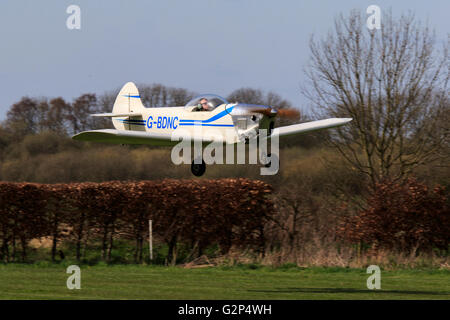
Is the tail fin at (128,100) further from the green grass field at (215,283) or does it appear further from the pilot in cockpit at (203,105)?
the green grass field at (215,283)

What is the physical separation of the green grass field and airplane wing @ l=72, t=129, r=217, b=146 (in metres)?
3.24

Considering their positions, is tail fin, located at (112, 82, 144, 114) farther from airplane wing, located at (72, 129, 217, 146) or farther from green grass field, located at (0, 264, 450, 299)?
green grass field, located at (0, 264, 450, 299)

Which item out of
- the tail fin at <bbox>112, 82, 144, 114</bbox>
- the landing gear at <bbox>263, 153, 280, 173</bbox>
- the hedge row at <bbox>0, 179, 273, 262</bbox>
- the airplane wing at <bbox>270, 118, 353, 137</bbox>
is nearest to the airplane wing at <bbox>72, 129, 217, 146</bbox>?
the landing gear at <bbox>263, 153, 280, 173</bbox>

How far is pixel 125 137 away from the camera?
14.1 meters

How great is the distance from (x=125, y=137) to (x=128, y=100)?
4007mm

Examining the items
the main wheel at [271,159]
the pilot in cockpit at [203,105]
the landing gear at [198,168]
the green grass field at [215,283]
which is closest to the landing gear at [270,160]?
the main wheel at [271,159]

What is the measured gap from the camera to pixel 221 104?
49.3ft

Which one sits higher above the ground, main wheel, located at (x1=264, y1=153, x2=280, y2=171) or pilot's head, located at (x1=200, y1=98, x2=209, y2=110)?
pilot's head, located at (x1=200, y1=98, x2=209, y2=110)

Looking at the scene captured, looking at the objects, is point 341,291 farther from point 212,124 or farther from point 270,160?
point 212,124

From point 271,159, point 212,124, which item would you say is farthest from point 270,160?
point 212,124

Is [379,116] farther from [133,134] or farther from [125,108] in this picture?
[133,134]

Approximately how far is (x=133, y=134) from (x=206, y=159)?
6.30ft

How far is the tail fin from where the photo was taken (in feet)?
57.9
